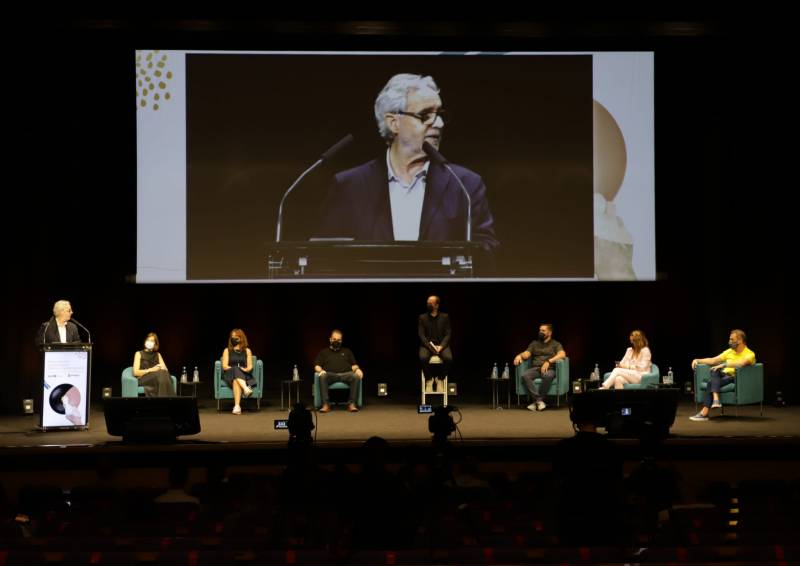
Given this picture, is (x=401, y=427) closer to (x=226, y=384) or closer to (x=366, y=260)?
(x=226, y=384)

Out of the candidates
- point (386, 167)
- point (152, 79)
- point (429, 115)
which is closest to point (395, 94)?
point (429, 115)

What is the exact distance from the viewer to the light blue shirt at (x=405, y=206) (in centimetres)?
931

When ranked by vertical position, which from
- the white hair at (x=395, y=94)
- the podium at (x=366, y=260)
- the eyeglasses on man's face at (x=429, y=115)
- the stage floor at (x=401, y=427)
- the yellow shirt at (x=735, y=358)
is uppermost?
the white hair at (x=395, y=94)

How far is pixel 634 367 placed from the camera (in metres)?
8.51

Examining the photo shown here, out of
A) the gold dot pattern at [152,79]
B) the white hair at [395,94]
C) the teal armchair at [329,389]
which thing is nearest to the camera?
the teal armchair at [329,389]

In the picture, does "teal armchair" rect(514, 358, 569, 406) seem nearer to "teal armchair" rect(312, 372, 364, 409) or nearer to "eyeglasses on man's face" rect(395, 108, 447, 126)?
"teal armchair" rect(312, 372, 364, 409)

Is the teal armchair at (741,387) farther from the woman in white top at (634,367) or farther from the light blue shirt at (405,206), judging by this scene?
the light blue shirt at (405,206)

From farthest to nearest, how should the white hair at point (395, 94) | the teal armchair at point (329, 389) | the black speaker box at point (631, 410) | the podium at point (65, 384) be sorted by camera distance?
the white hair at point (395, 94)
the teal armchair at point (329, 389)
the podium at point (65, 384)
the black speaker box at point (631, 410)

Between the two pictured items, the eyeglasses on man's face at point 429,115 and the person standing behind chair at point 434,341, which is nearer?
the person standing behind chair at point 434,341

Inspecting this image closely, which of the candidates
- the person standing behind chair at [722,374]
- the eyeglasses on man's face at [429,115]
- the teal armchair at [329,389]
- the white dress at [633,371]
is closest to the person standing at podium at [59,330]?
the teal armchair at [329,389]

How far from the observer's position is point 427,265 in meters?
9.31

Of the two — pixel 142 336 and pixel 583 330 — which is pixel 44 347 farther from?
pixel 583 330

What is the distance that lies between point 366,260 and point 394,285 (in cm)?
63

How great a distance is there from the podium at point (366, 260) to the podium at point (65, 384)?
2.36m
